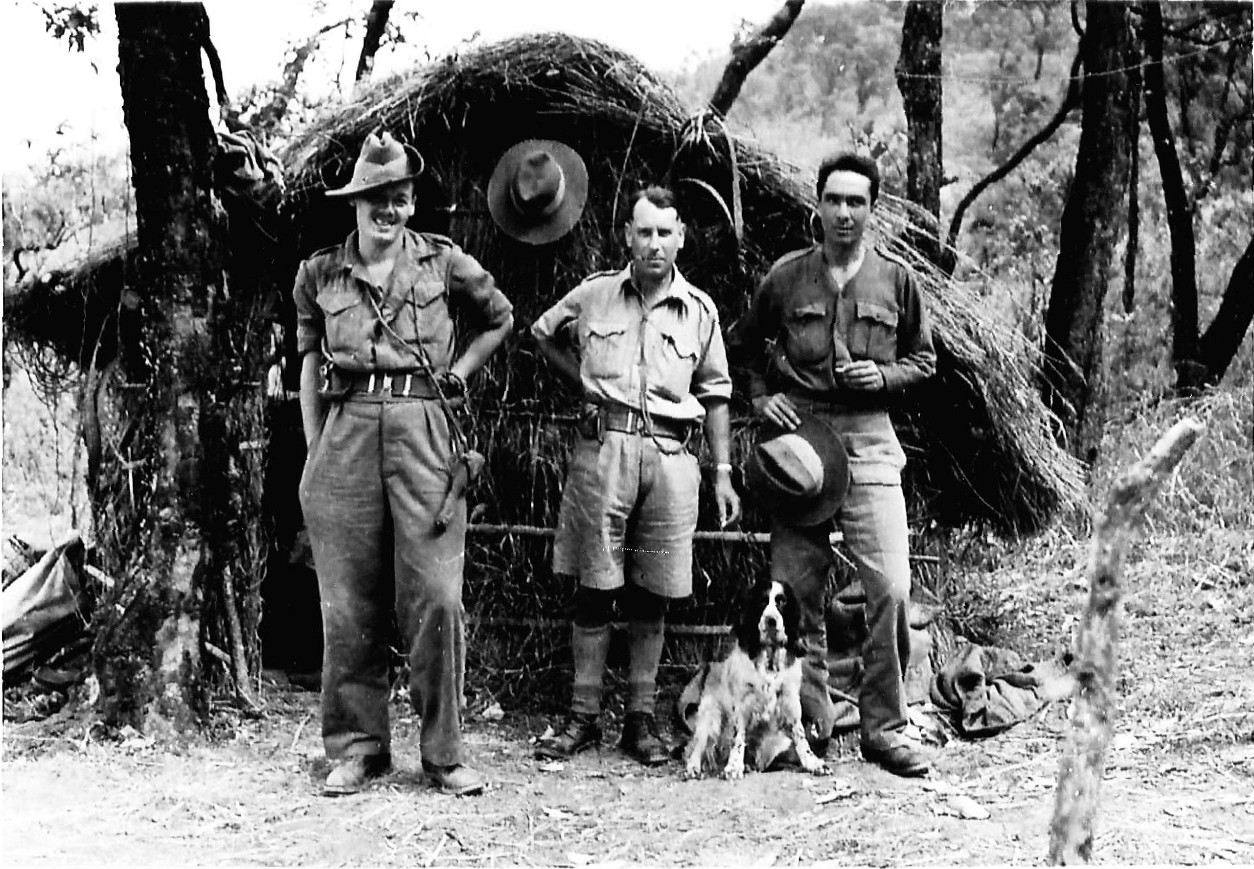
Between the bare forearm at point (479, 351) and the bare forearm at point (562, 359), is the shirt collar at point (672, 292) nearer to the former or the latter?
the bare forearm at point (562, 359)

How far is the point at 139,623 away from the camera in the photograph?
5.67m

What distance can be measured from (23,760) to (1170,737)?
16.1 ft

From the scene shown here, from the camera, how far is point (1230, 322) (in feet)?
42.2

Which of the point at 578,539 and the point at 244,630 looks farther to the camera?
the point at 244,630

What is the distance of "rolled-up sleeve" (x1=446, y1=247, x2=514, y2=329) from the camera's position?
5.17 metres

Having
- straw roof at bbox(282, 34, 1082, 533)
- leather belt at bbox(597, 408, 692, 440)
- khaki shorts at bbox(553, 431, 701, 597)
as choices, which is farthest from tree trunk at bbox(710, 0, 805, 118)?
khaki shorts at bbox(553, 431, 701, 597)

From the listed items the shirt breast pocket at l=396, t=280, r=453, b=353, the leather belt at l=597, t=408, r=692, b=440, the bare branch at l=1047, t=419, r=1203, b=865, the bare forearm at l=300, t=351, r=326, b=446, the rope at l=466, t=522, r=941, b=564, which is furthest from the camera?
the rope at l=466, t=522, r=941, b=564

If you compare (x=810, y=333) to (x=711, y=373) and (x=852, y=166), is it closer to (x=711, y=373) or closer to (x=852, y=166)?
(x=711, y=373)

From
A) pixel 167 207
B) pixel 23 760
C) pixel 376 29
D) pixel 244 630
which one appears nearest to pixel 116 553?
pixel 244 630

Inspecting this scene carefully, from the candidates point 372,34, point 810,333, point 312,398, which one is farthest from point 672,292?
point 372,34

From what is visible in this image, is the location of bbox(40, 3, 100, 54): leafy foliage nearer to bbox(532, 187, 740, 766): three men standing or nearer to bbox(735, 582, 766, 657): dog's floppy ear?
bbox(532, 187, 740, 766): three men standing

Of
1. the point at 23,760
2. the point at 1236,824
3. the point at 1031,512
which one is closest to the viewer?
the point at 1236,824

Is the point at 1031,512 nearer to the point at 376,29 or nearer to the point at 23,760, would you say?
the point at 23,760

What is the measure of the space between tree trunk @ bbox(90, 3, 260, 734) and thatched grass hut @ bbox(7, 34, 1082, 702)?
84 centimetres
